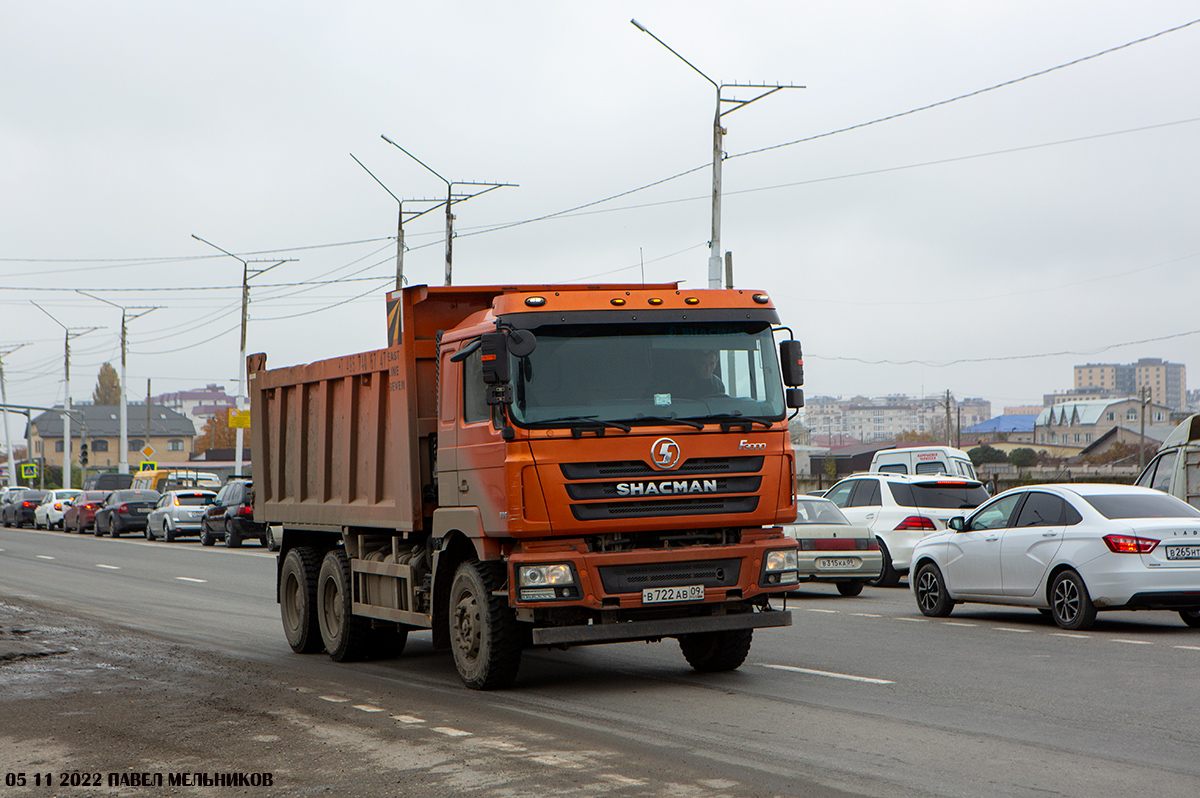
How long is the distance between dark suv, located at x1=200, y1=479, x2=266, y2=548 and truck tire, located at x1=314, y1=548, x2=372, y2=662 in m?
23.0

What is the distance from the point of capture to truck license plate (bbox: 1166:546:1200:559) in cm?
1295

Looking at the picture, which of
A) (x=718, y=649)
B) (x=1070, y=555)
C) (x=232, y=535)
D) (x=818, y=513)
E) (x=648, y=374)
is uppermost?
(x=648, y=374)

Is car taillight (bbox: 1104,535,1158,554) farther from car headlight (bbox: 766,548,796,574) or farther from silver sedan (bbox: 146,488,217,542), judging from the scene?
silver sedan (bbox: 146,488,217,542)

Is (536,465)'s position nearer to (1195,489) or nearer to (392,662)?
(392,662)

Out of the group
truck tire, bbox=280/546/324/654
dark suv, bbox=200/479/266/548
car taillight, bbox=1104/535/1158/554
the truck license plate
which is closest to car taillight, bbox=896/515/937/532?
car taillight, bbox=1104/535/1158/554

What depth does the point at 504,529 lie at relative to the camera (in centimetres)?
909

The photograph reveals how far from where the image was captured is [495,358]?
9.01 meters

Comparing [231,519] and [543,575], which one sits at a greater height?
[543,575]

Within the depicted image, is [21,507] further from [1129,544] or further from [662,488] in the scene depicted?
[662,488]

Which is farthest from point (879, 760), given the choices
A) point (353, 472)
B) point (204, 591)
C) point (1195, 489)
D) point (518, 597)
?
point (204, 591)

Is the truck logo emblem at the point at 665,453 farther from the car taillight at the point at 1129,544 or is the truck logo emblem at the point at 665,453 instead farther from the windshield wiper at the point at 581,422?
the car taillight at the point at 1129,544

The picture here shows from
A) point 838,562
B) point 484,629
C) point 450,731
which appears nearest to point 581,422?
point 484,629

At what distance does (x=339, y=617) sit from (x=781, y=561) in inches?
177

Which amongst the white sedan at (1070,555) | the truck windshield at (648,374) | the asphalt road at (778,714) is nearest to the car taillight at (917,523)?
the white sedan at (1070,555)
